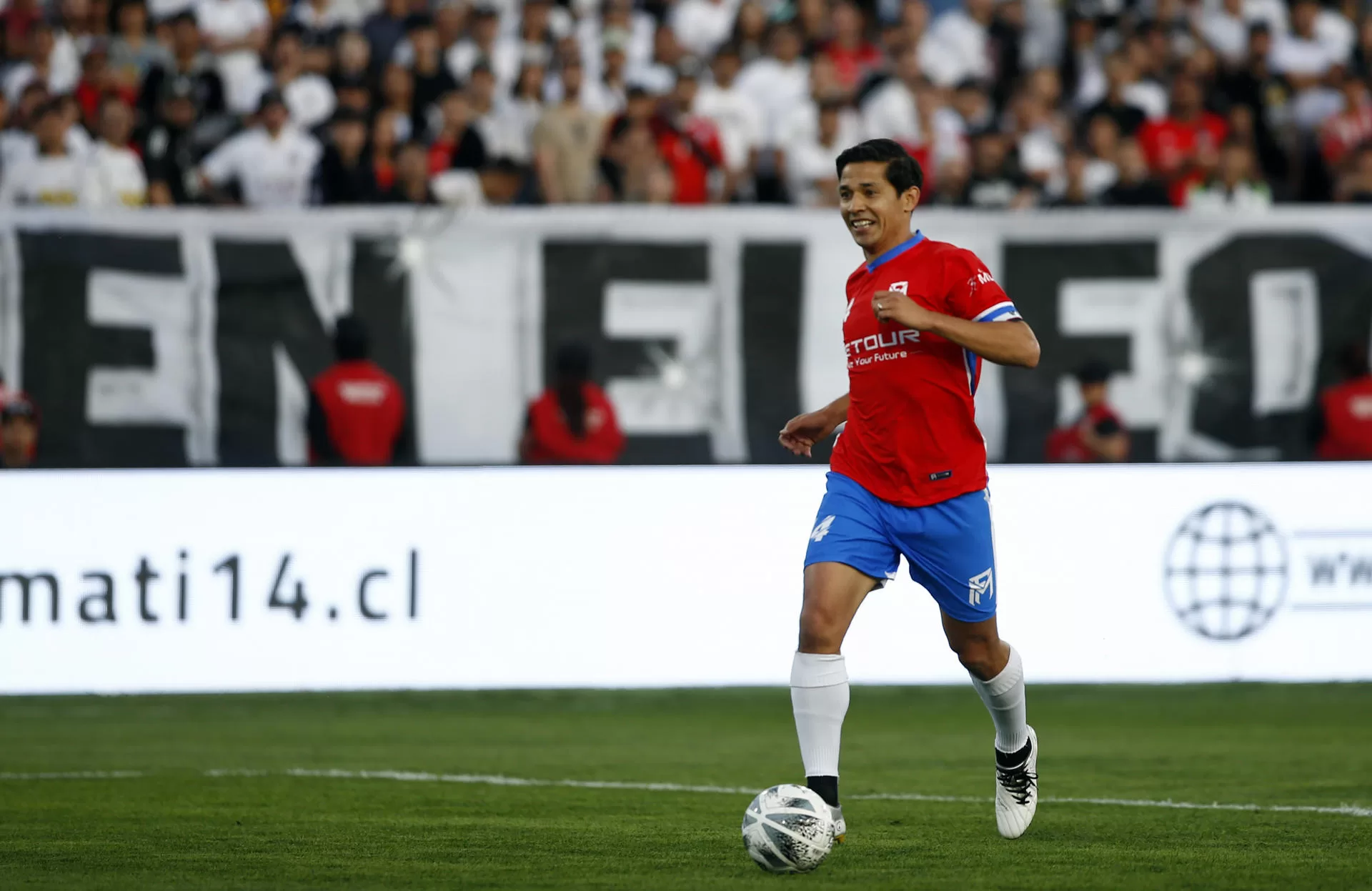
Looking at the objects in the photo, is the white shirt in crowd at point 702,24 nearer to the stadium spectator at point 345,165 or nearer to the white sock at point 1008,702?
the stadium spectator at point 345,165

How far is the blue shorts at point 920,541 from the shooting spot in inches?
257

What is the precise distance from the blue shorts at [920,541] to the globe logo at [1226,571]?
6.22m

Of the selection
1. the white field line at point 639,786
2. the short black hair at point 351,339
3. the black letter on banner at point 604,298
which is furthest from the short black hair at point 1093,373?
the white field line at point 639,786

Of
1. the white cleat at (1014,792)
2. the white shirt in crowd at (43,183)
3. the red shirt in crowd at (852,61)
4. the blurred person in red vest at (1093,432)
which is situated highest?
the red shirt in crowd at (852,61)

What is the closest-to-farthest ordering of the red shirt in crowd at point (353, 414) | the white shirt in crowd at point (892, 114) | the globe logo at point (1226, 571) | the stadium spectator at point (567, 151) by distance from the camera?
the globe logo at point (1226, 571) → the red shirt in crowd at point (353, 414) → the stadium spectator at point (567, 151) → the white shirt in crowd at point (892, 114)

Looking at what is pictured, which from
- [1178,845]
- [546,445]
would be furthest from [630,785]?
[546,445]

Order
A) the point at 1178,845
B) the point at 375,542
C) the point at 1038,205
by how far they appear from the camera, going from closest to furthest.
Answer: the point at 1178,845
the point at 375,542
the point at 1038,205

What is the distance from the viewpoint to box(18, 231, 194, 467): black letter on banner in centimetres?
1402

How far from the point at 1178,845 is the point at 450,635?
20.2ft

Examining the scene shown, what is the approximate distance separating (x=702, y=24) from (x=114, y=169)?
549cm

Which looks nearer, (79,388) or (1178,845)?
(1178,845)

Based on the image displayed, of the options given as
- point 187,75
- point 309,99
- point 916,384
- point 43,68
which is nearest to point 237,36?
point 187,75

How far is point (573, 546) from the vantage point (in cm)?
1250

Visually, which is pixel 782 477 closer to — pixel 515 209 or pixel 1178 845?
pixel 515 209
